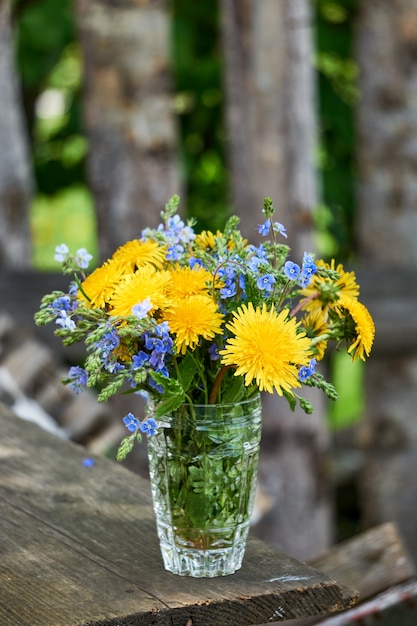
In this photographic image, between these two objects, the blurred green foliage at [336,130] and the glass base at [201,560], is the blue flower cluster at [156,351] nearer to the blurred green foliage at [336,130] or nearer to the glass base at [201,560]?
the glass base at [201,560]

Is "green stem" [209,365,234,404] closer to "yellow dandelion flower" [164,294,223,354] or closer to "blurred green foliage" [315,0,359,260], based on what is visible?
"yellow dandelion flower" [164,294,223,354]

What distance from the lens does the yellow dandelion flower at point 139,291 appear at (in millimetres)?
1594

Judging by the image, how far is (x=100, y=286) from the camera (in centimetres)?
166

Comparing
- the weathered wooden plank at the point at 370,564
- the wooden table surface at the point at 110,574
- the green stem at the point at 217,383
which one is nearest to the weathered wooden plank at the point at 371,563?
the weathered wooden plank at the point at 370,564

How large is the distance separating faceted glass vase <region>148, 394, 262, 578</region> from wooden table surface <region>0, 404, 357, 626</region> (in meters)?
0.04

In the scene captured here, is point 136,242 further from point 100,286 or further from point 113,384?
point 113,384

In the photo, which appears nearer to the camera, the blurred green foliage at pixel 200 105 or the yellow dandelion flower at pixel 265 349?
the yellow dandelion flower at pixel 265 349

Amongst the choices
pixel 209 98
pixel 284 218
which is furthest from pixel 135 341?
pixel 209 98

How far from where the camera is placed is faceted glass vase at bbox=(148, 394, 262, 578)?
5.34 ft

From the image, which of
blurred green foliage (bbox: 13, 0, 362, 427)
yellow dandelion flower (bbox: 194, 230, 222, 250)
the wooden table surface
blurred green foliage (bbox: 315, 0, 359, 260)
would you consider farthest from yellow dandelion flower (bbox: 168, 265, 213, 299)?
blurred green foliage (bbox: 315, 0, 359, 260)

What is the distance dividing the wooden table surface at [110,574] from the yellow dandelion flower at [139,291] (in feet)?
1.25

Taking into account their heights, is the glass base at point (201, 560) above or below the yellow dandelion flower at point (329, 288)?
below

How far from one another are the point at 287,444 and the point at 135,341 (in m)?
2.60

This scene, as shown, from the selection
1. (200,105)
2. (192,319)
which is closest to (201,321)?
(192,319)
